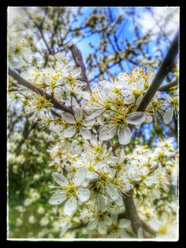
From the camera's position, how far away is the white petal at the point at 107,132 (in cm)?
55

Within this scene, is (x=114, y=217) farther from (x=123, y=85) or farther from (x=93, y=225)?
(x=123, y=85)

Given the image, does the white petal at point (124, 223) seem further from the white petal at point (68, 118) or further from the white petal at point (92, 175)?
the white petal at point (68, 118)

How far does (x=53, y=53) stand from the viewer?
3.40 ft

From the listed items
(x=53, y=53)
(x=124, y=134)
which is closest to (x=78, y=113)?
(x=124, y=134)

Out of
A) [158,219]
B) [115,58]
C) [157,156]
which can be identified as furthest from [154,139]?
[115,58]

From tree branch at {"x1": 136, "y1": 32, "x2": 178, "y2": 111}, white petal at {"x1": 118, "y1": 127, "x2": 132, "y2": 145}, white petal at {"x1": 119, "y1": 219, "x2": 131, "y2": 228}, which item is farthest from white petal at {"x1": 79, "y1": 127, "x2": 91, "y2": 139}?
white petal at {"x1": 119, "y1": 219, "x2": 131, "y2": 228}

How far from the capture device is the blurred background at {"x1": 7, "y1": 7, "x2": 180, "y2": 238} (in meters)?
0.85

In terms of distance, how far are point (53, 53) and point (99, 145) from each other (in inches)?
25.5

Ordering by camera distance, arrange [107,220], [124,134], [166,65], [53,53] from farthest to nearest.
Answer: [53,53], [107,220], [124,134], [166,65]

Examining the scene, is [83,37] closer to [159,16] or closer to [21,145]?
[159,16]

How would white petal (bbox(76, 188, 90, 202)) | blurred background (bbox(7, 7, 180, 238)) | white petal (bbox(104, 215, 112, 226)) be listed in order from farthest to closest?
blurred background (bbox(7, 7, 180, 238)) < white petal (bbox(104, 215, 112, 226)) < white petal (bbox(76, 188, 90, 202))

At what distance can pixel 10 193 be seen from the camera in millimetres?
829

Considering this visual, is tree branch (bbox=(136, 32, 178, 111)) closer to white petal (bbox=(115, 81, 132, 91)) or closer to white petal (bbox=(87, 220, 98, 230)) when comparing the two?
white petal (bbox=(115, 81, 132, 91))
